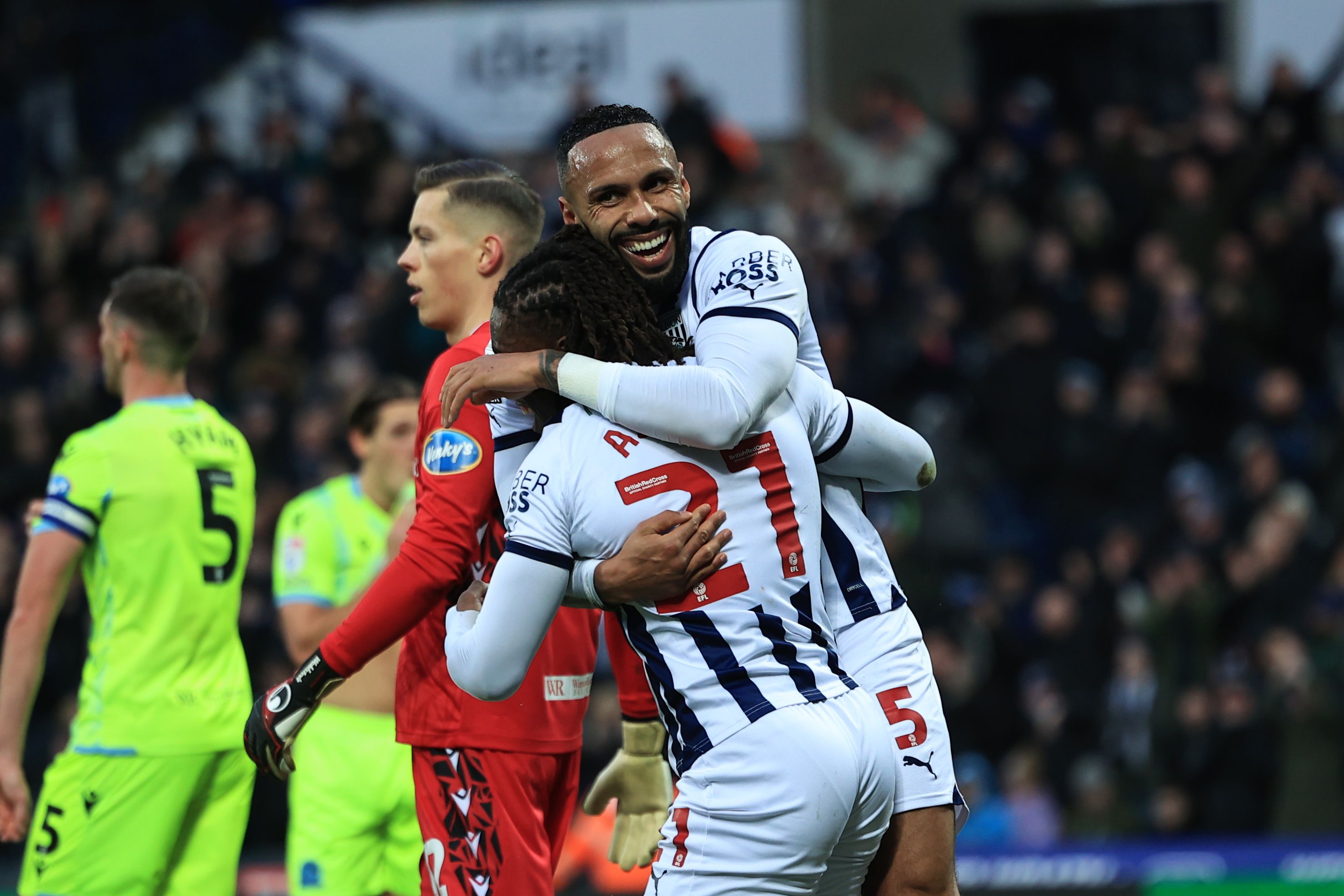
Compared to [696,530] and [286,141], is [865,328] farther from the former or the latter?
[696,530]

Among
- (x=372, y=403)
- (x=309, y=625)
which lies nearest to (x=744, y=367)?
(x=309, y=625)

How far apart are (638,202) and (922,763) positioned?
146cm

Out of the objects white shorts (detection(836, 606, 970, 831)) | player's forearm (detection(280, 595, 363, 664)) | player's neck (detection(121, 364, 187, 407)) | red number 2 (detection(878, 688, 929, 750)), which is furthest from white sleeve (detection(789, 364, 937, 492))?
player's forearm (detection(280, 595, 363, 664))

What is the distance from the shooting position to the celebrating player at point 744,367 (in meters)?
3.58

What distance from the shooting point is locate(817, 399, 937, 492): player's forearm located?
12.7 feet

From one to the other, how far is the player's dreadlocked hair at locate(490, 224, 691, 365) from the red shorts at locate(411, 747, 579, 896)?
118cm

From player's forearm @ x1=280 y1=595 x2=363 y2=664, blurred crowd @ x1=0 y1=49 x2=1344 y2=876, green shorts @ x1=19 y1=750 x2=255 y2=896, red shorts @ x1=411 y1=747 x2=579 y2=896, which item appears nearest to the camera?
red shorts @ x1=411 y1=747 x2=579 y2=896

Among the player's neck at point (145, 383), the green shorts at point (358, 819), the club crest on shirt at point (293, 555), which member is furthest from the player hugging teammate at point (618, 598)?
the club crest on shirt at point (293, 555)

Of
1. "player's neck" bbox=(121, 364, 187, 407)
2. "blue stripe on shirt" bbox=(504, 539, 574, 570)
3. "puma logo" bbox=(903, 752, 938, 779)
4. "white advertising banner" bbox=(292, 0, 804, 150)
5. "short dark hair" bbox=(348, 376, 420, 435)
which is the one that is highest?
"white advertising banner" bbox=(292, 0, 804, 150)

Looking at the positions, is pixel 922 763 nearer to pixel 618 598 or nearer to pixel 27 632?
pixel 618 598

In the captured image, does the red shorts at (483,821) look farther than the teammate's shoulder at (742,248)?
Yes

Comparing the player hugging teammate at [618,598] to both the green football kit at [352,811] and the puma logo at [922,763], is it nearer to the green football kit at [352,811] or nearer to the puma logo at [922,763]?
the puma logo at [922,763]

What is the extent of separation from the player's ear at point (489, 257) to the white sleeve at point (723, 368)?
101cm

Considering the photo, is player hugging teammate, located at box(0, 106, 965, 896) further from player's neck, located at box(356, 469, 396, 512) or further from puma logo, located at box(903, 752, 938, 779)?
player's neck, located at box(356, 469, 396, 512)
